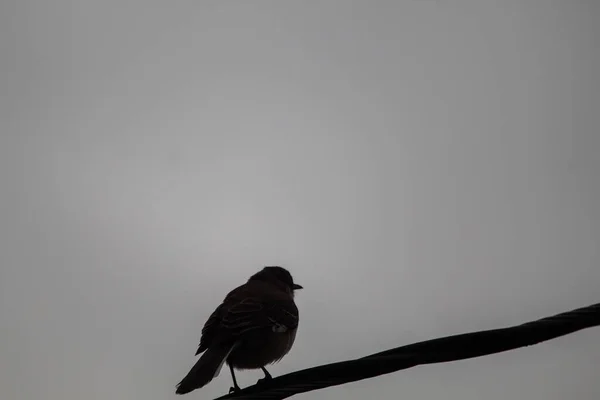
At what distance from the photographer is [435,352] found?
2922 millimetres

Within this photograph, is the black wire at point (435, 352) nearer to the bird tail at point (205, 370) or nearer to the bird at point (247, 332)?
the bird tail at point (205, 370)

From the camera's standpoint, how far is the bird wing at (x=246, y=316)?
4.80 m

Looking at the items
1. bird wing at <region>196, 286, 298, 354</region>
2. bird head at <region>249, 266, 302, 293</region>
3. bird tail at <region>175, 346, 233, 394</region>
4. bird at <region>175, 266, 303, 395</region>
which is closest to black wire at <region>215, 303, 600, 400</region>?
bird tail at <region>175, 346, 233, 394</region>

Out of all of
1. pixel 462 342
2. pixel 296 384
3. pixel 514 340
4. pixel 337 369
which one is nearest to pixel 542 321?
pixel 514 340

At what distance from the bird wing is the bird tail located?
0.43 ft

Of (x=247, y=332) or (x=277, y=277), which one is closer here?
(x=247, y=332)

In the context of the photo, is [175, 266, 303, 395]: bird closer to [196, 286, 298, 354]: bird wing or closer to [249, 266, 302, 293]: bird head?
[196, 286, 298, 354]: bird wing

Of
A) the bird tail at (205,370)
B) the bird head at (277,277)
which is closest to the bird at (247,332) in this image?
the bird tail at (205,370)

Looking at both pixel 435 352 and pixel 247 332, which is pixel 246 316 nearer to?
pixel 247 332

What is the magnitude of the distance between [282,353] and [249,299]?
539mm

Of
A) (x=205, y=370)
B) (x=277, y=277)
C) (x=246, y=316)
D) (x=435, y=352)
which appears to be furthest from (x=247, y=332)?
(x=435, y=352)

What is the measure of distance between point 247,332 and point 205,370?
728 millimetres

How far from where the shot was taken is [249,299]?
210 inches

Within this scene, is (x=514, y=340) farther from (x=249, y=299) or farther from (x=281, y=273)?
(x=281, y=273)
